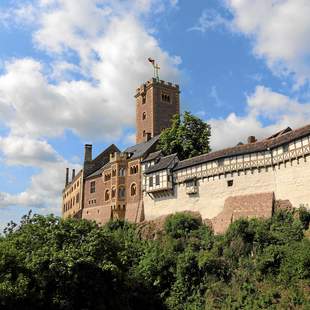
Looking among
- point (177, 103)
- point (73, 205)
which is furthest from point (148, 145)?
point (73, 205)

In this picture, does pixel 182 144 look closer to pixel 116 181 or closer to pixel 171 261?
pixel 116 181

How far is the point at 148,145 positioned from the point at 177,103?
46.2ft

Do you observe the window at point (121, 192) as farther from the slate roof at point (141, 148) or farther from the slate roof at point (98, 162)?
the slate roof at point (98, 162)

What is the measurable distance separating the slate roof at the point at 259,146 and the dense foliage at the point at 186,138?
6314 mm

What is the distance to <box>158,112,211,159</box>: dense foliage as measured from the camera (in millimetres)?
56438

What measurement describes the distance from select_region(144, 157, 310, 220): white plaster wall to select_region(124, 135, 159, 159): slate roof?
19.9 ft

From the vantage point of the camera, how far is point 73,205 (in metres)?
71.1

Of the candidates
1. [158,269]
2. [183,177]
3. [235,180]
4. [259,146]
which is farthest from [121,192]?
[259,146]

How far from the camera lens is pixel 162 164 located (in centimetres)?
5247

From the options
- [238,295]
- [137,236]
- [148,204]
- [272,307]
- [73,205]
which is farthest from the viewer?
[73,205]

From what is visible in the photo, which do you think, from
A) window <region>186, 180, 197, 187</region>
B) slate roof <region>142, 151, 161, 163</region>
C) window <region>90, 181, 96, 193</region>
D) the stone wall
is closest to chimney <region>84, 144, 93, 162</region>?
window <region>90, 181, 96, 193</region>

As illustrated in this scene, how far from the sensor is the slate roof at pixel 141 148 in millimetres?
57844

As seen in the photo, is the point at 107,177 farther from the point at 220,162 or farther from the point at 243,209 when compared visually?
the point at 243,209

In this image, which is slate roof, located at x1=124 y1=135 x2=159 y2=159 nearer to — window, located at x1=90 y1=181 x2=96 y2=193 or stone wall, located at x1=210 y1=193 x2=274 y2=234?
A: window, located at x1=90 y1=181 x2=96 y2=193
